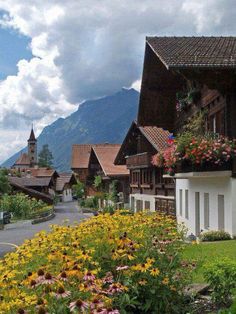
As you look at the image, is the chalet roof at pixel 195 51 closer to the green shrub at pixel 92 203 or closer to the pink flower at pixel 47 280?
the pink flower at pixel 47 280

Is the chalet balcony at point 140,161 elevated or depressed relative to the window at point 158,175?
elevated

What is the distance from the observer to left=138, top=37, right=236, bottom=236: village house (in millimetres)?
13891

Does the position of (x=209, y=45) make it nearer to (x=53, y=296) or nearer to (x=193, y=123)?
(x=193, y=123)

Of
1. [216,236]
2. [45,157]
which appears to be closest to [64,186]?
[45,157]

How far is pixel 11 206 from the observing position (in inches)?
A: 1914

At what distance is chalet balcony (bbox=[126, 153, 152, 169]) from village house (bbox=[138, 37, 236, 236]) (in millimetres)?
8494

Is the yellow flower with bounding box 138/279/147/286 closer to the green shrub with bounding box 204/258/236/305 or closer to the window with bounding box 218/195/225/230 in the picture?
the green shrub with bounding box 204/258/236/305

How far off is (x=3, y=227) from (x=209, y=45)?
25228mm

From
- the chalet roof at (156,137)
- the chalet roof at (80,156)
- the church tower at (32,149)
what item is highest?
the church tower at (32,149)

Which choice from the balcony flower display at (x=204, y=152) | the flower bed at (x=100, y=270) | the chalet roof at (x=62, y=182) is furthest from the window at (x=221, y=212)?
the chalet roof at (x=62, y=182)

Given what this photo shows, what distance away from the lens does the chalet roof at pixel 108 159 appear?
53.9 metres

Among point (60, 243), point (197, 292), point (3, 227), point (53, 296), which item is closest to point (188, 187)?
point (197, 292)

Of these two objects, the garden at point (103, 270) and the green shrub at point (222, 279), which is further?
the green shrub at point (222, 279)

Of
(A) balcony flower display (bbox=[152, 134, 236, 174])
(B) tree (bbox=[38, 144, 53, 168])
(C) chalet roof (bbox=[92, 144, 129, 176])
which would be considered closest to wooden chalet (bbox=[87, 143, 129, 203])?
(C) chalet roof (bbox=[92, 144, 129, 176])
